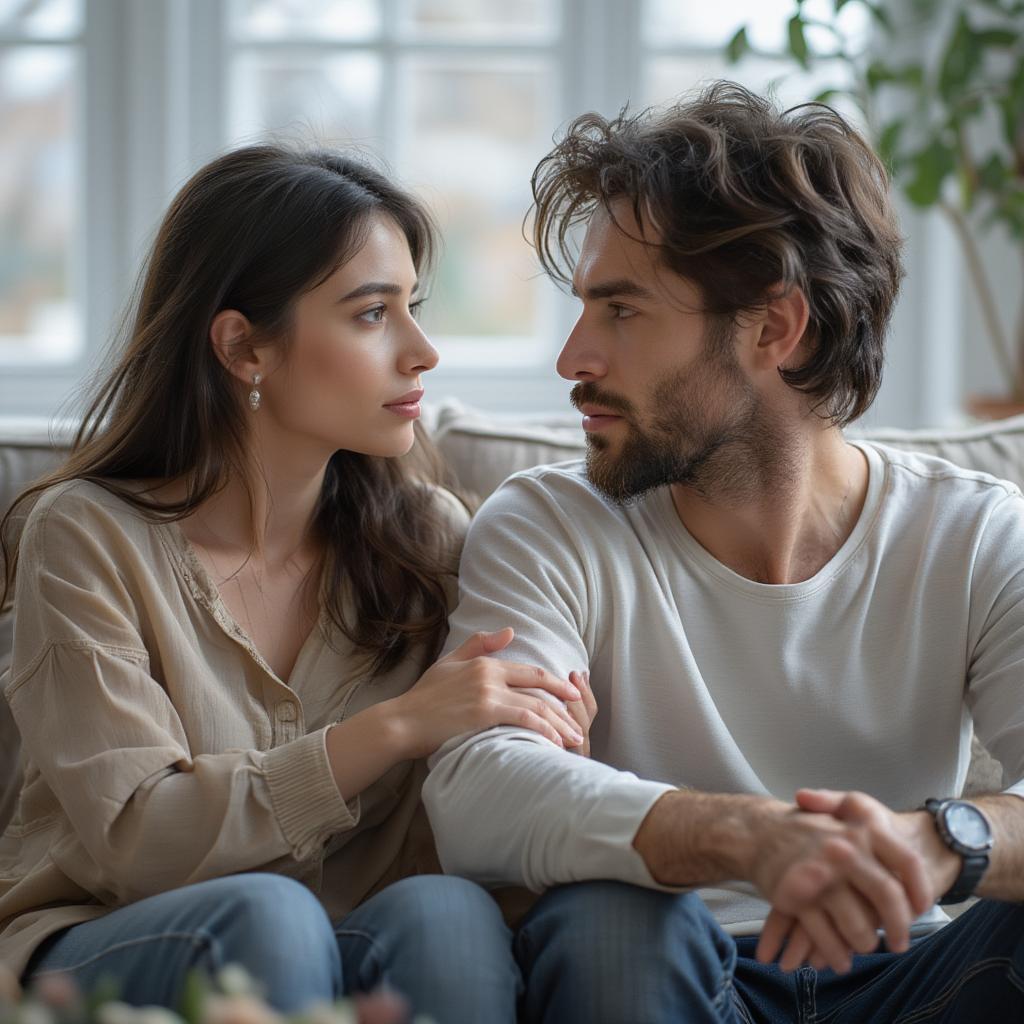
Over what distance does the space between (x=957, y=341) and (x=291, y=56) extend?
1659 mm

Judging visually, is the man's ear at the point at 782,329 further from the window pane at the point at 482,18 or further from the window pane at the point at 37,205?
the window pane at the point at 37,205

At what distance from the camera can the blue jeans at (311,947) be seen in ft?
3.72

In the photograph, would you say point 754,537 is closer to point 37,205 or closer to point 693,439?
point 693,439

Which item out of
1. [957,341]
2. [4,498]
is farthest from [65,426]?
[957,341]

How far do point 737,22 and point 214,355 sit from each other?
209cm

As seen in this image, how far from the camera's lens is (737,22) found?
321 cm

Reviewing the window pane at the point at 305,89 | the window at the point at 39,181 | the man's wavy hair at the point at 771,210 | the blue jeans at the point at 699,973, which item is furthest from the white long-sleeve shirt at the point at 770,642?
the window at the point at 39,181

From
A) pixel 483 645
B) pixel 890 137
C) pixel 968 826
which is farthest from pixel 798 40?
pixel 968 826

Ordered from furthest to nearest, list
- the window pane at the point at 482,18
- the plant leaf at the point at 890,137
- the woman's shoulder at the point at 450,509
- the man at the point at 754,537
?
the window pane at the point at 482,18, the plant leaf at the point at 890,137, the woman's shoulder at the point at 450,509, the man at the point at 754,537

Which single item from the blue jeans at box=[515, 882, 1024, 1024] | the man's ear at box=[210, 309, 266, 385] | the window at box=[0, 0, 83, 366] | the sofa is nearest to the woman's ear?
the man's ear at box=[210, 309, 266, 385]

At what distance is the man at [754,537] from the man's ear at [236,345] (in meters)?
0.32

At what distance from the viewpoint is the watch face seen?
1211 mm

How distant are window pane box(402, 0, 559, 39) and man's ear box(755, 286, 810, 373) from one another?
5.96 ft

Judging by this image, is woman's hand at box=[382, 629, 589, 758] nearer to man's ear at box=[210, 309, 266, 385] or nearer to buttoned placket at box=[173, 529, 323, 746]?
A: buttoned placket at box=[173, 529, 323, 746]
